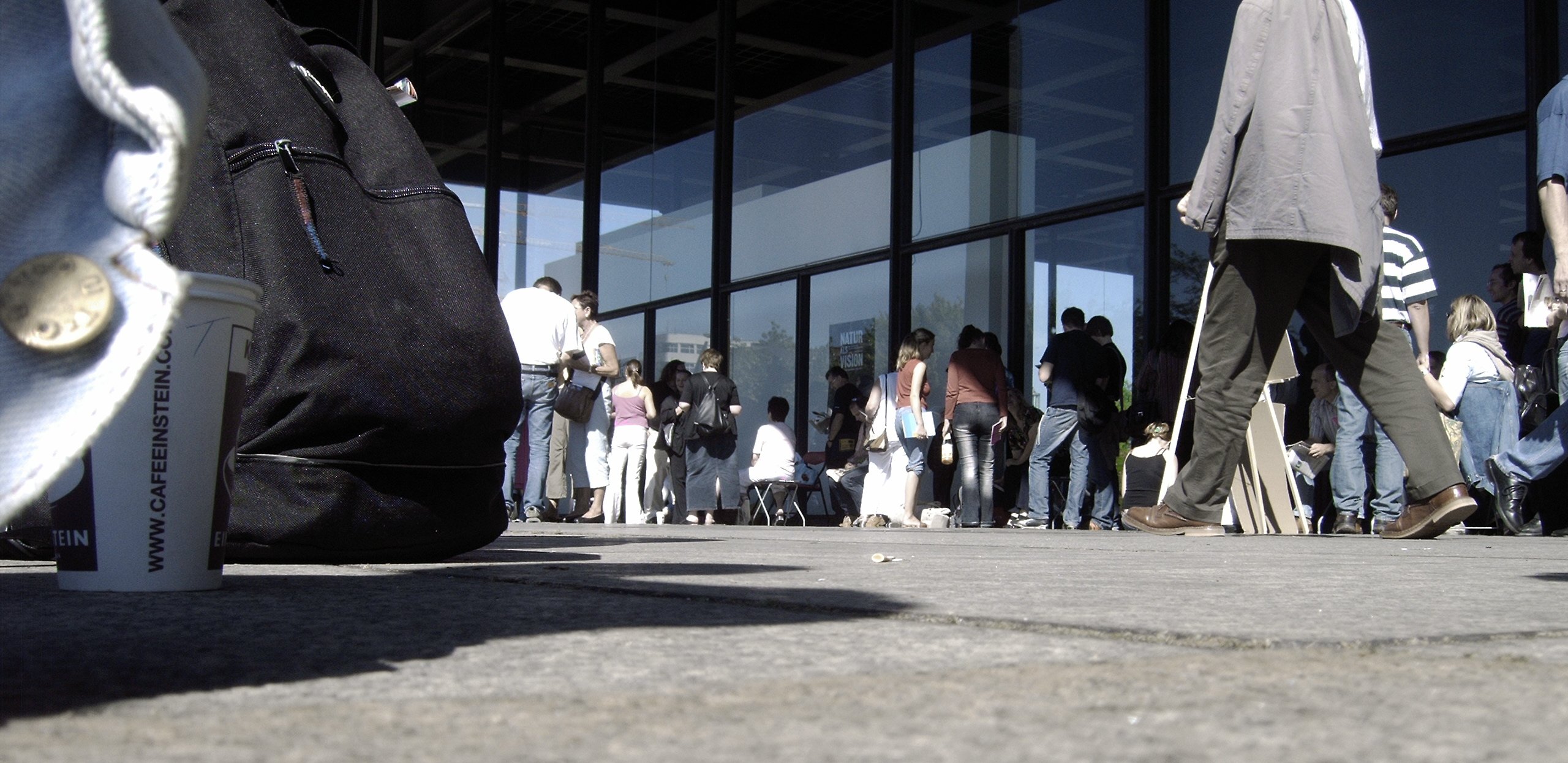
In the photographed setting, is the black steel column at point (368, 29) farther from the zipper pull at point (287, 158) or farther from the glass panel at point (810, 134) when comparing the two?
the glass panel at point (810, 134)

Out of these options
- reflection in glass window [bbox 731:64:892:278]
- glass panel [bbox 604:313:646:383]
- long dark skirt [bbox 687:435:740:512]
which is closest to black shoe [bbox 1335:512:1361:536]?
long dark skirt [bbox 687:435:740:512]

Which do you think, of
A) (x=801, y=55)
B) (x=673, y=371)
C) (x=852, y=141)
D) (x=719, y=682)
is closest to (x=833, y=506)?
(x=673, y=371)

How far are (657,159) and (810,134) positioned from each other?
2.37 metres

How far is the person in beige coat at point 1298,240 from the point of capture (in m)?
3.87

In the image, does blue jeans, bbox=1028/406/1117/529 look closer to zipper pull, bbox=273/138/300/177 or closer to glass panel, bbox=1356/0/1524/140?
glass panel, bbox=1356/0/1524/140

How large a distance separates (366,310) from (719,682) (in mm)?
1396

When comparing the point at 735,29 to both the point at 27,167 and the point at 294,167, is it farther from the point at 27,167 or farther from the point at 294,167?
the point at 27,167

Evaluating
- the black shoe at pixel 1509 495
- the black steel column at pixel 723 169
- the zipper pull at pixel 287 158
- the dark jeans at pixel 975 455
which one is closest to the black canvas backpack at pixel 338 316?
the zipper pull at pixel 287 158

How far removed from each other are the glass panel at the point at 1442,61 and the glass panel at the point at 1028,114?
68.2 inches

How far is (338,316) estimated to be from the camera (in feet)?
7.49

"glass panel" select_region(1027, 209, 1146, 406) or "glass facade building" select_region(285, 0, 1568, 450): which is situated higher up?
"glass facade building" select_region(285, 0, 1568, 450)

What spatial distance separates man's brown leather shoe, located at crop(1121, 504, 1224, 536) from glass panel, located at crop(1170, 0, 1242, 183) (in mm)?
5850

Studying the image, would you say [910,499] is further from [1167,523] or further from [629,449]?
[1167,523]

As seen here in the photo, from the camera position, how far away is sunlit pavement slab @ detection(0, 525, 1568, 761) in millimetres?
864
